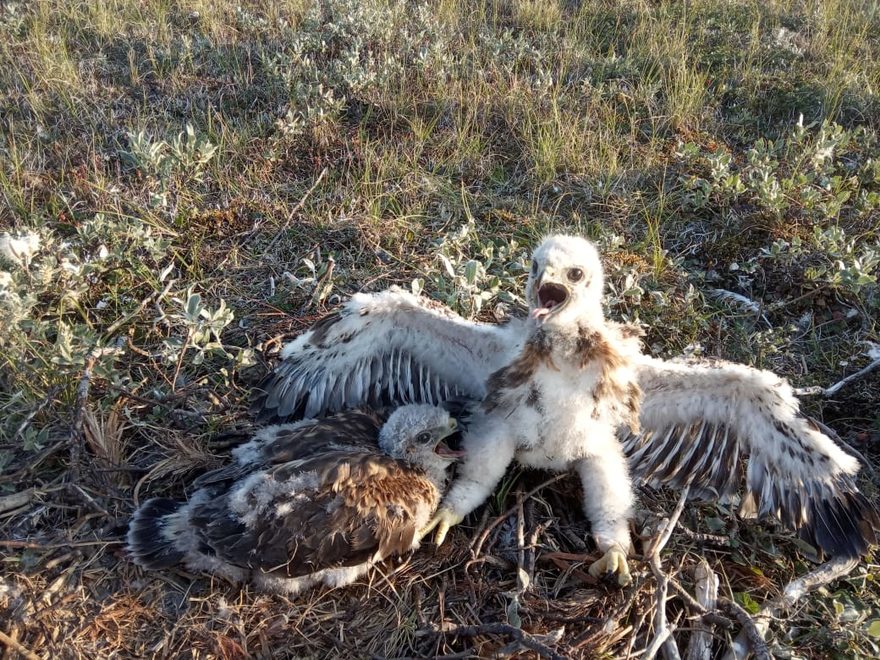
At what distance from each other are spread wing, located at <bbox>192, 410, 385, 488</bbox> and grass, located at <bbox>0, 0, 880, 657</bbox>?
0.22 m

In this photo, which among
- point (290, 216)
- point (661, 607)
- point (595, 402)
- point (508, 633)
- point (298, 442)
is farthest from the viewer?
point (290, 216)

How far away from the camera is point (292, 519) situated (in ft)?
8.52

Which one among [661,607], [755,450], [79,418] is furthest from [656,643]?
[79,418]

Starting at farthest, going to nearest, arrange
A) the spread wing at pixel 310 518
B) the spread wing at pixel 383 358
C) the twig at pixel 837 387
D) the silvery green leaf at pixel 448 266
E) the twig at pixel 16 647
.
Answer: the silvery green leaf at pixel 448 266, the twig at pixel 837 387, the spread wing at pixel 383 358, the spread wing at pixel 310 518, the twig at pixel 16 647

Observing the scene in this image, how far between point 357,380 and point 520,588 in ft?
4.48

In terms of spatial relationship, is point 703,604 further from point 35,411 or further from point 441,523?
point 35,411

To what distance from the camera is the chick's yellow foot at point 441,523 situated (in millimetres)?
2859

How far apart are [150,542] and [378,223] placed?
2.52 meters

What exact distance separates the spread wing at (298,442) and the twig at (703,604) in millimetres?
1544

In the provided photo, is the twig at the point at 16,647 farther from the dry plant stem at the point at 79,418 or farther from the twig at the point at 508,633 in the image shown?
the twig at the point at 508,633

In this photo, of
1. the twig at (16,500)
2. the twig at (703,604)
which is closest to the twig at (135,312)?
the twig at (16,500)

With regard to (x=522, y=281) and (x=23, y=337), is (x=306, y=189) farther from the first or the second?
(x=23, y=337)

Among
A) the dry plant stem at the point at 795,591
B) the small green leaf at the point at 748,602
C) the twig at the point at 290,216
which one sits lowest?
the small green leaf at the point at 748,602

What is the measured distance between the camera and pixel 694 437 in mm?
3000
